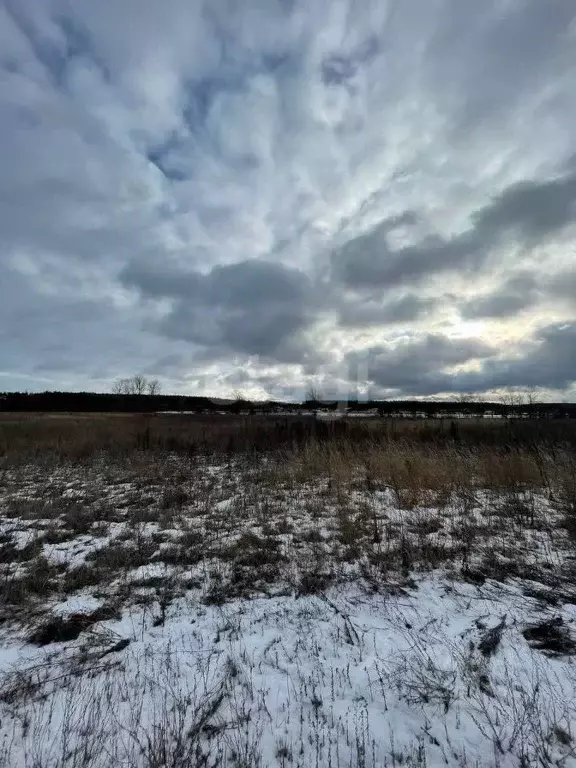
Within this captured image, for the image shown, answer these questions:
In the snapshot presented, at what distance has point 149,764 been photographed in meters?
2.40

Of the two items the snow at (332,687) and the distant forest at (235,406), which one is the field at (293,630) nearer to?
the snow at (332,687)

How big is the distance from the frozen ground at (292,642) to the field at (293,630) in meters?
0.02

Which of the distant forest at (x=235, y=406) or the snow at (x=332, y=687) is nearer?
the snow at (x=332, y=687)

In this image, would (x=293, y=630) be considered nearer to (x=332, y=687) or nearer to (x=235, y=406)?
(x=332, y=687)

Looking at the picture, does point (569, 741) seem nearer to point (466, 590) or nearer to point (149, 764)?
point (466, 590)

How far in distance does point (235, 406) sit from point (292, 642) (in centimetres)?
5312

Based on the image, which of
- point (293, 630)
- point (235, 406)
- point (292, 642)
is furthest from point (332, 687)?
point (235, 406)

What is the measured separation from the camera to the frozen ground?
2.55 m

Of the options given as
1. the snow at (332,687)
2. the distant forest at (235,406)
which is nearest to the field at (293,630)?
the snow at (332,687)

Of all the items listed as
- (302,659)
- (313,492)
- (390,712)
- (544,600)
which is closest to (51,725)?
(302,659)

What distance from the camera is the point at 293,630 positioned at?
3791 mm

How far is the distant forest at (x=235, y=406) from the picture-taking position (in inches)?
1825

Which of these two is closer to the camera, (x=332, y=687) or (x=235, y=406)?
(x=332, y=687)

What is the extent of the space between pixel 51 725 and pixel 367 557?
398 centimetres
